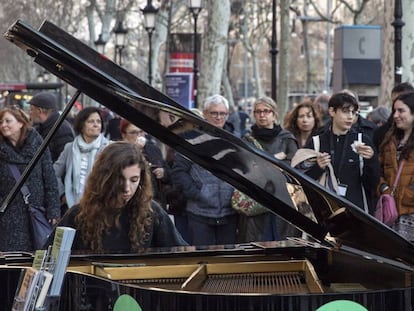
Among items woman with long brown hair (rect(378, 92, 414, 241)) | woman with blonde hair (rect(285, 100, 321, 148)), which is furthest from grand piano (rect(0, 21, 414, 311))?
woman with blonde hair (rect(285, 100, 321, 148))

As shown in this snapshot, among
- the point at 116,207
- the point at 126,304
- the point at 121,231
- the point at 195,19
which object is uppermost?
the point at 195,19

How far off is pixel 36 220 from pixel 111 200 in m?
3.02

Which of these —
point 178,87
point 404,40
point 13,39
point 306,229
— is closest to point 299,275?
point 306,229

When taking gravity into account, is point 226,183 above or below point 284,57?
below

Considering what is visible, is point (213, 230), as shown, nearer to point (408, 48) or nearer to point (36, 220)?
point (36, 220)

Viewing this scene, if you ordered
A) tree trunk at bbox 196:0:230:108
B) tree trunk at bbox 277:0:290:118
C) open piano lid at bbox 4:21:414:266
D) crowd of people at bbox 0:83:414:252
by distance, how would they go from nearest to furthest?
open piano lid at bbox 4:21:414:266 → crowd of people at bbox 0:83:414:252 → tree trunk at bbox 196:0:230:108 → tree trunk at bbox 277:0:290:118

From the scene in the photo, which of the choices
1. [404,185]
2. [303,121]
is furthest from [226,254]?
[303,121]

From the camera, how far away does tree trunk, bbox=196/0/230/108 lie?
2506 centimetres

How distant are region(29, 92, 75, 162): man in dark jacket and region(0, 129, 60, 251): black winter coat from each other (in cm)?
208

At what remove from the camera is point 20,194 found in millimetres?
8484

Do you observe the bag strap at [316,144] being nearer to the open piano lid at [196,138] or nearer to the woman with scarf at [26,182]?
the woman with scarf at [26,182]

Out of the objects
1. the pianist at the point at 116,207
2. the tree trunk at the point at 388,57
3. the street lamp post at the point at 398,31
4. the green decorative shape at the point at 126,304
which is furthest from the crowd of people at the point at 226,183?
the tree trunk at the point at 388,57

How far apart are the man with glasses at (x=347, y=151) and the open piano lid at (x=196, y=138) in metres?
3.39

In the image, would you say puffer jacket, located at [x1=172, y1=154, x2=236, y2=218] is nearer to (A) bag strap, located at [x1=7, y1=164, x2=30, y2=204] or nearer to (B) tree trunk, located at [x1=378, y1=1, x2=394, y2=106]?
(A) bag strap, located at [x1=7, y1=164, x2=30, y2=204]
